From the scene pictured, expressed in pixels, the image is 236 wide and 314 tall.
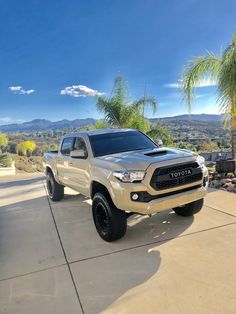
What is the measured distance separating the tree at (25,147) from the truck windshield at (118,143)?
5456cm

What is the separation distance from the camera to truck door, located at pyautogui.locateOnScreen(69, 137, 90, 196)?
4785mm

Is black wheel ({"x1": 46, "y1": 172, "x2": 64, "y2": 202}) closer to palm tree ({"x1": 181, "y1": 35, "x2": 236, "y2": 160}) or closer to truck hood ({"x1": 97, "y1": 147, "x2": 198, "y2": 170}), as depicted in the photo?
truck hood ({"x1": 97, "y1": 147, "x2": 198, "y2": 170})

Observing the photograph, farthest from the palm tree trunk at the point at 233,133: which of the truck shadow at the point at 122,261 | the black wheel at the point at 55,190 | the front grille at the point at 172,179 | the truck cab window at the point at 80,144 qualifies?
the black wheel at the point at 55,190

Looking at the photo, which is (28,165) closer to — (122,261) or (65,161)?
(65,161)

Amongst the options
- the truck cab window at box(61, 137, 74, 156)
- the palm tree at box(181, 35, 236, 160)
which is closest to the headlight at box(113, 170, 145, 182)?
the truck cab window at box(61, 137, 74, 156)

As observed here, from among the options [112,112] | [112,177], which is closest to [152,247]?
[112,177]

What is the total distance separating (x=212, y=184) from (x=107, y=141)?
3862 millimetres

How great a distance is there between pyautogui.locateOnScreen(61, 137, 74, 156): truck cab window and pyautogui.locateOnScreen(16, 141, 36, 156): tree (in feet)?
174

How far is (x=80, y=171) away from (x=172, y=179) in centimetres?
206

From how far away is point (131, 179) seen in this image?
363 centimetres

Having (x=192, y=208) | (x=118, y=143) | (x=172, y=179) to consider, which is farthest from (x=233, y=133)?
(x=172, y=179)

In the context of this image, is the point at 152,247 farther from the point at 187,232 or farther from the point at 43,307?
the point at 43,307

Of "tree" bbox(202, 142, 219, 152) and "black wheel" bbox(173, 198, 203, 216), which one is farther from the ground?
"black wheel" bbox(173, 198, 203, 216)

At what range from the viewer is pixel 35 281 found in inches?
124
